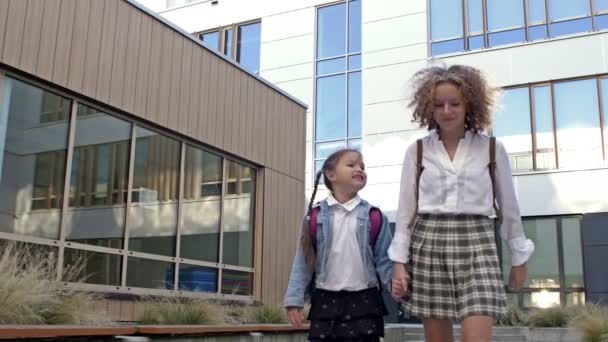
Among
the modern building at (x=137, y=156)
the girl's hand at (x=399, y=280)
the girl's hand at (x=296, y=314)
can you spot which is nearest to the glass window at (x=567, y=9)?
the modern building at (x=137, y=156)

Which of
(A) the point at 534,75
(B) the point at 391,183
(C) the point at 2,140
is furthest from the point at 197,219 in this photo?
(A) the point at 534,75

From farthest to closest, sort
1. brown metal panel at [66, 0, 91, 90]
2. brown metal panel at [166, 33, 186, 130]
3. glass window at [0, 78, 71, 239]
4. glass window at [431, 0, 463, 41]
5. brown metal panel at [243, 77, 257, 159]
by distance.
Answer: glass window at [431, 0, 463, 41]
brown metal panel at [243, 77, 257, 159]
brown metal panel at [166, 33, 186, 130]
brown metal panel at [66, 0, 91, 90]
glass window at [0, 78, 71, 239]

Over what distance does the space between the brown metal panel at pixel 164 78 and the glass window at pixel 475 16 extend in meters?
10.5

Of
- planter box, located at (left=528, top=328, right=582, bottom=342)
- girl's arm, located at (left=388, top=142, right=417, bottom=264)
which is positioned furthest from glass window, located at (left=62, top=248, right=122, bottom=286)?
planter box, located at (left=528, top=328, right=582, bottom=342)

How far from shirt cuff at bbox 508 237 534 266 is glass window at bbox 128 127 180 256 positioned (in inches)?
255

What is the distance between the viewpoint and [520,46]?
55.4 ft

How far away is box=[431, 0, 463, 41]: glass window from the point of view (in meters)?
17.9

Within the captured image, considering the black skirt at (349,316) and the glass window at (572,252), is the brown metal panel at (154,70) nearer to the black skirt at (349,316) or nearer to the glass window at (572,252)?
the black skirt at (349,316)

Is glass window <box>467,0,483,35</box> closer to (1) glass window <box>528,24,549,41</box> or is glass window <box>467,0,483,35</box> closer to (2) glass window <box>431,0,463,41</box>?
(2) glass window <box>431,0,463,41</box>

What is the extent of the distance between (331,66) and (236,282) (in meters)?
10.1

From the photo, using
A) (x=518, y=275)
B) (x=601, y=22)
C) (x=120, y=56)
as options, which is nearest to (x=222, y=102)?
(x=120, y=56)

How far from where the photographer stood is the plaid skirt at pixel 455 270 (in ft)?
8.96

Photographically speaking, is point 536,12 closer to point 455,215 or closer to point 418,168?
point 418,168

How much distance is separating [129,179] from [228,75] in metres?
2.76
